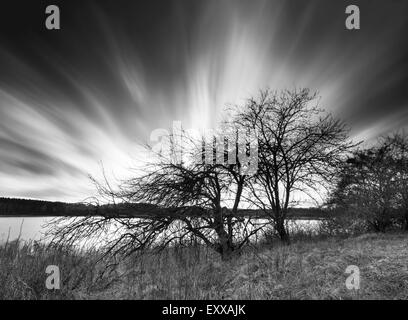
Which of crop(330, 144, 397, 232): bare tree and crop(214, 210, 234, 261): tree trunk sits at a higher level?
crop(330, 144, 397, 232): bare tree

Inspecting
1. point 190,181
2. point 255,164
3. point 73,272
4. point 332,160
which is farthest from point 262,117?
point 73,272

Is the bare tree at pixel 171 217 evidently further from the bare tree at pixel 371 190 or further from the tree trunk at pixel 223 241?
the bare tree at pixel 371 190

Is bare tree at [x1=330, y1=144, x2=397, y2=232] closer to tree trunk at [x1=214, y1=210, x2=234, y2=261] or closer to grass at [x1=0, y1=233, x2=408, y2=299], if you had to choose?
grass at [x1=0, y1=233, x2=408, y2=299]

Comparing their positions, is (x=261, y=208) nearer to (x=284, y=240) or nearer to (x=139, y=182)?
(x=284, y=240)

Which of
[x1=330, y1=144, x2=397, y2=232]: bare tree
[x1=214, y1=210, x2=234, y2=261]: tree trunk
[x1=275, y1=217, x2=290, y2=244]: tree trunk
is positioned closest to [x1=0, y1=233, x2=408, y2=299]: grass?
[x1=214, y1=210, x2=234, y2=261]: tree trunk

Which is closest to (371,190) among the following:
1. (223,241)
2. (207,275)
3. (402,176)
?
(402,176)

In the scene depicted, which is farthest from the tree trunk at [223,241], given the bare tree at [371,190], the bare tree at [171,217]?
the bare tree at [371,190]

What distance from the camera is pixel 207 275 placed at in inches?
229

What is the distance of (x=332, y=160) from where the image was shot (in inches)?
362

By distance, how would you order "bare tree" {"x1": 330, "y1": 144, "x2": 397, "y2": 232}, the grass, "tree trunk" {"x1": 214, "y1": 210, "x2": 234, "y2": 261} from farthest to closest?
"bare tree" {"x1": 330, "y1": 144, "x2": 397, "y2": 232} < "tree trunk" {"x1": 214, "y1": 210, "x2": 234, "y2": 261} < the grass

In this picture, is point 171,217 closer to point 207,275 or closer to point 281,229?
point 207,275

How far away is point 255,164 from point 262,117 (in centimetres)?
186

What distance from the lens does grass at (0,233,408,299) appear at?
4461mm

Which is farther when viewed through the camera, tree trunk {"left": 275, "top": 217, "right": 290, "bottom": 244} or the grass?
tree trunk {"left": 275, "top": 217, "right": 290, "bottom": 244}
